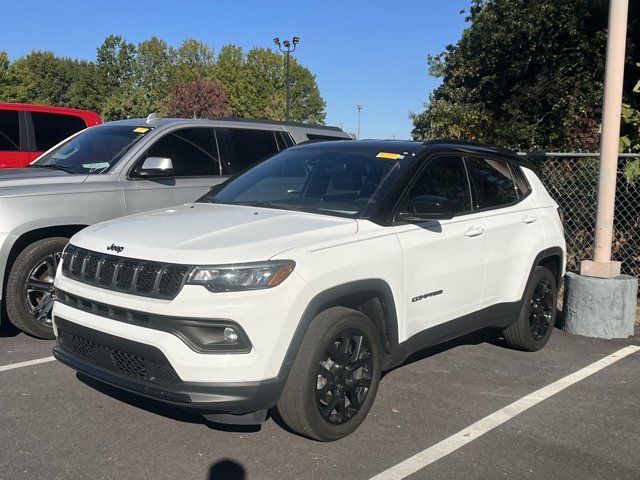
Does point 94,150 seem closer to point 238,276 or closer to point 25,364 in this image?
point 25,364

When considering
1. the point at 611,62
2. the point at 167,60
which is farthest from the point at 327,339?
the point at 167,60

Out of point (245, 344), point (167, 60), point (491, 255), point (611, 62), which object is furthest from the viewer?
point (167, 60)

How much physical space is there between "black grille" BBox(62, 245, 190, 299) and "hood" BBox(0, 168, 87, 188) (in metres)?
1.90

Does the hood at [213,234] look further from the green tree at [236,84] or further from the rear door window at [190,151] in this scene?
the green tree at [236,84]

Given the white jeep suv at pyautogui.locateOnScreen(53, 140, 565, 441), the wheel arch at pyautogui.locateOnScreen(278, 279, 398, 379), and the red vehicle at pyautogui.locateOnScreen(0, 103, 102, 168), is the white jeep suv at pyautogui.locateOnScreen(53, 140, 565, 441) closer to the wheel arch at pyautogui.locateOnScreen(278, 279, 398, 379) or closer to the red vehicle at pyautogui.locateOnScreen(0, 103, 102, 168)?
the wheel arch at pyautogui.locateOnScreen(278, 279, 398, 379)

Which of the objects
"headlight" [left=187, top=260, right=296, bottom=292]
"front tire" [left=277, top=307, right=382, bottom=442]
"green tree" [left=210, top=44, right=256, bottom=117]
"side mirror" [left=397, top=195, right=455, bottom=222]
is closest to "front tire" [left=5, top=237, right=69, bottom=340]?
"headlight" [left=187, top=260, right=296, bottom=292]

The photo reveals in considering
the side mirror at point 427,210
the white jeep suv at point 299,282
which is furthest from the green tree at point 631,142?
the side mirror at point 427,210

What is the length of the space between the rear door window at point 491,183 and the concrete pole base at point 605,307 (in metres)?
1.54

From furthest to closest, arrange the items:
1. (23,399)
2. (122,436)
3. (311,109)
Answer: (311,109), (23,399), (122,436)

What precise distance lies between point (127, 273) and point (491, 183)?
297cm

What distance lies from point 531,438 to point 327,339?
1441 millimetres

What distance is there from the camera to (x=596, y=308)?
6.20 m

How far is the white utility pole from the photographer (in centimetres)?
602

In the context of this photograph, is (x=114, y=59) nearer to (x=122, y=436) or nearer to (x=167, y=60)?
(x=167, y=60)
